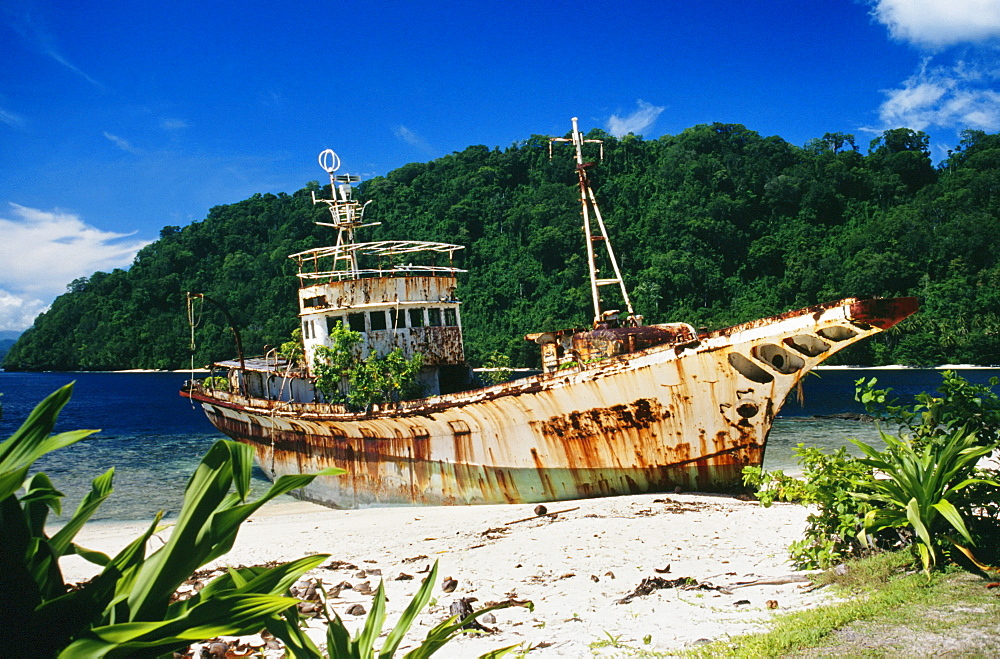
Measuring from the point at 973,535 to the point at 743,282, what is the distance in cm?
6605

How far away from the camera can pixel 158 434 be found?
3334 cm

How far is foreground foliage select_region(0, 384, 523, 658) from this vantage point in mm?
1779

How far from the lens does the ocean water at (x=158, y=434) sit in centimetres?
1847

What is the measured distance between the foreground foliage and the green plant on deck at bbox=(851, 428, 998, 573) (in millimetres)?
4462

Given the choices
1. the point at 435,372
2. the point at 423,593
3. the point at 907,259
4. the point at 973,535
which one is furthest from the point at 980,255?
the point at 423,593

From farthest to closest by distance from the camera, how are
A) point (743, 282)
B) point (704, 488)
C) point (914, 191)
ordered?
point (914, 191) < point (743, 282) < point (704, 488)

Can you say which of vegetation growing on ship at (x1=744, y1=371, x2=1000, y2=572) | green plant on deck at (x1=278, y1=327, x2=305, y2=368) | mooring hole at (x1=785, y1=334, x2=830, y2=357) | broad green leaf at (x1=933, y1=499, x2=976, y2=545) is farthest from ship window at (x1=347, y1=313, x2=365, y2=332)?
broad green leaf at (x1=933, y1=499, x2=976, y2=545)

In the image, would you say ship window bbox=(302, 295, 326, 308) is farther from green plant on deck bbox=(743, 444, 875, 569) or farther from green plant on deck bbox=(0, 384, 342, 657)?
green plant on deck bbox=(0, 384, 342, 657)

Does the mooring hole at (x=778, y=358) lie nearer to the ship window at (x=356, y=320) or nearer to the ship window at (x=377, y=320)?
the ship window at (x=377, y=320)

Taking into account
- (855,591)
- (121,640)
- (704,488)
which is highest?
(121,640)

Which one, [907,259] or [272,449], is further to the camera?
[907,259]

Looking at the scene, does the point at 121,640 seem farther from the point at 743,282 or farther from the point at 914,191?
the point at 914,191

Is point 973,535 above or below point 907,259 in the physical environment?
below

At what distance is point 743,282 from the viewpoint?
6669 centimetres
